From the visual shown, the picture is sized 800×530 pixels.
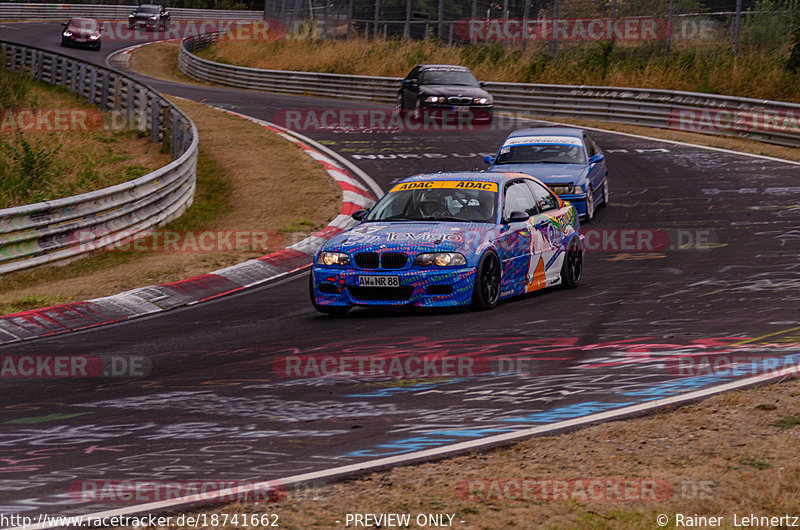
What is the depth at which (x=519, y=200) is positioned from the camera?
485 inches

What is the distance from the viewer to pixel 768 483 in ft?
17.7

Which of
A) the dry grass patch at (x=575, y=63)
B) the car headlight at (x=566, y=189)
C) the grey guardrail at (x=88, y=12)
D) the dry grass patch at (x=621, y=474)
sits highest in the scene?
the grey guardrail at (x=88, y=12)

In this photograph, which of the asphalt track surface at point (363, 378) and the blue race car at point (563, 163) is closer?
the asphalt track surface at point (363, 378)

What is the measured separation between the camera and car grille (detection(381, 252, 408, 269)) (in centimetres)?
1080

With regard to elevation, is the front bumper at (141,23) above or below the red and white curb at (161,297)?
above

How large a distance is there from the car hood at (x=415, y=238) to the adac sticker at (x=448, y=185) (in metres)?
0.77

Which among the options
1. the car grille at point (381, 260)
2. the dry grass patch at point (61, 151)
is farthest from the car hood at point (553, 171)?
the dry grass patch at point (61, 151)

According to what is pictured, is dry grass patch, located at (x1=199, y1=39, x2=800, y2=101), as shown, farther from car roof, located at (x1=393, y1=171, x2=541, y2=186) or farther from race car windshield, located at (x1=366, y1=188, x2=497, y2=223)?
race car windshield, located at (x1=366, y1=188, x2=497, y2=223)

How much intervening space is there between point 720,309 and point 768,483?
18.2 feet

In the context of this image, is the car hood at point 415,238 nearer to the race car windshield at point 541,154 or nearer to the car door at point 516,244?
the car door at point 516,244

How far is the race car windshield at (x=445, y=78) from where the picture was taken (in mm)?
31484

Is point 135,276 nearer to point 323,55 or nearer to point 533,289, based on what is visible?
point 533,289

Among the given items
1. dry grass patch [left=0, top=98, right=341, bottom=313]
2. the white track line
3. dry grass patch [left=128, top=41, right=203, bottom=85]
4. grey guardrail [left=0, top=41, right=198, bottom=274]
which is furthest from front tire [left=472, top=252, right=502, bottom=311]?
dry grass patch [left=128, top=41, right=203, bottom=85]

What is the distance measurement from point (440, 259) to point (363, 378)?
2.72 metres
